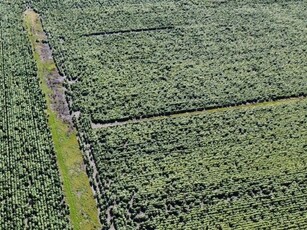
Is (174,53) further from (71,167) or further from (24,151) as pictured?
(24,151)

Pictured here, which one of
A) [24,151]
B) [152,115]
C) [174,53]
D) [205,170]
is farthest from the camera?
[174,53]

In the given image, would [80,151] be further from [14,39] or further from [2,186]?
[14,39]

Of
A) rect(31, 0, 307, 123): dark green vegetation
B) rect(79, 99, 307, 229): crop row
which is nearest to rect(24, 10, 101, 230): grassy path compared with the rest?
rect(79, 99, 307, 229): crop row

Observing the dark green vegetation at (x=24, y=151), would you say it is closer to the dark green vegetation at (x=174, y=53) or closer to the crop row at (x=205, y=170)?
the crop row at (x=205, y=170)

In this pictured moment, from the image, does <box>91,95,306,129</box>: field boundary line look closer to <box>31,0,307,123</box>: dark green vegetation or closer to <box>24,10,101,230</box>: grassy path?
<box>31,0,307,123</box>: dark green vegetation

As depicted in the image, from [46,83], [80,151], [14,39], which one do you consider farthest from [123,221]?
[14,39]

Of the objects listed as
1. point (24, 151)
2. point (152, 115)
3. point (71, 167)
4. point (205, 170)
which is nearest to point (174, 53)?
point (152, 115)

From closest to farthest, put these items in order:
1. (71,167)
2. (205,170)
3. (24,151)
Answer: (71,167), (24,151), (205,170)
